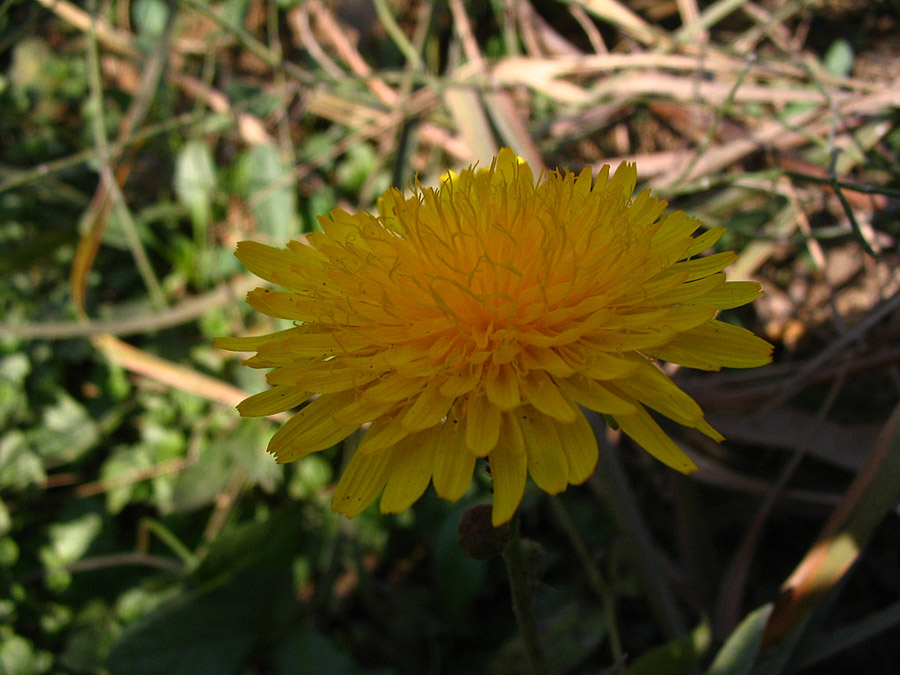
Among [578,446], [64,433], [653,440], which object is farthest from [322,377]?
[64,433]

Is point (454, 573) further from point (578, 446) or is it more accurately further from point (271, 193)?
point (271, 193)

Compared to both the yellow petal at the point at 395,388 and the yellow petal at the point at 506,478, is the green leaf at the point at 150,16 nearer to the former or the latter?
the yellow petal at the point at 395,388

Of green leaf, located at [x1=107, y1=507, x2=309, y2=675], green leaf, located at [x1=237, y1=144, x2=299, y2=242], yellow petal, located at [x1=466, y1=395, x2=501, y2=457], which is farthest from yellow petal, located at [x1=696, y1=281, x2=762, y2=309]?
green leaf, located at [x1=237, y1=144, x2=299, y2=242]

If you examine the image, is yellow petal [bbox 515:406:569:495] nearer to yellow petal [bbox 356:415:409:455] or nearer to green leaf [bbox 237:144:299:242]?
yellow petal [bbox 356:415:409:455]

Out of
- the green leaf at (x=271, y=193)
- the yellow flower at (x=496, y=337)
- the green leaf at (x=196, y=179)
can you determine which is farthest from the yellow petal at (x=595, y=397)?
the green leaf at (x=196, y=179)

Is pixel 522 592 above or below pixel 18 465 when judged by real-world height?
below

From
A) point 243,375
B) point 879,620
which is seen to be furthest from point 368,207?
point 879,620
